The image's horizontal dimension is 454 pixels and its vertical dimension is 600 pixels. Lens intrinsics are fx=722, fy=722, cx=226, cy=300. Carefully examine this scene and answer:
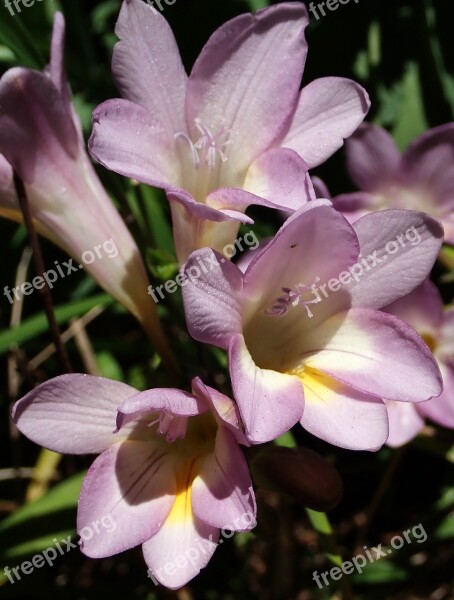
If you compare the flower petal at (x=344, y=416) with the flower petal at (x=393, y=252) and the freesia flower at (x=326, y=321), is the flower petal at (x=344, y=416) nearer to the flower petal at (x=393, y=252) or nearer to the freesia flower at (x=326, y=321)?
the freesia flower at (x=326, y=321)

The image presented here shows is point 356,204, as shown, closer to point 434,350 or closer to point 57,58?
point 434,350

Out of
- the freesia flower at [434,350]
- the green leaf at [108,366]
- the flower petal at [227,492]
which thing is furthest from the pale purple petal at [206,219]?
the green leaf at [108,366]

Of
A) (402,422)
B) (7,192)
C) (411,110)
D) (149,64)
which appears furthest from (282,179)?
(411,110)

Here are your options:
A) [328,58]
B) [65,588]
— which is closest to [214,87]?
[328,58]

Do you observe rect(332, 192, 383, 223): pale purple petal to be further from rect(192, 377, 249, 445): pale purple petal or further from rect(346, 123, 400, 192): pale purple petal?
rect(192, 377, 249, 445): pale purple petal

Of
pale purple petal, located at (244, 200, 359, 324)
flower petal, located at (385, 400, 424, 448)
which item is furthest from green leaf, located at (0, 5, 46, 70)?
flower petal, located at (385, 400, 424, 448)

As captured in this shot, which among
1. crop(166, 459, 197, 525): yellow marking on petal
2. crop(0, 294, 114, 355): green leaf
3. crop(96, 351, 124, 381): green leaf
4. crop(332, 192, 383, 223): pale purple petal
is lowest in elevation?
crop(96, 351, 124, 381): green leaf
